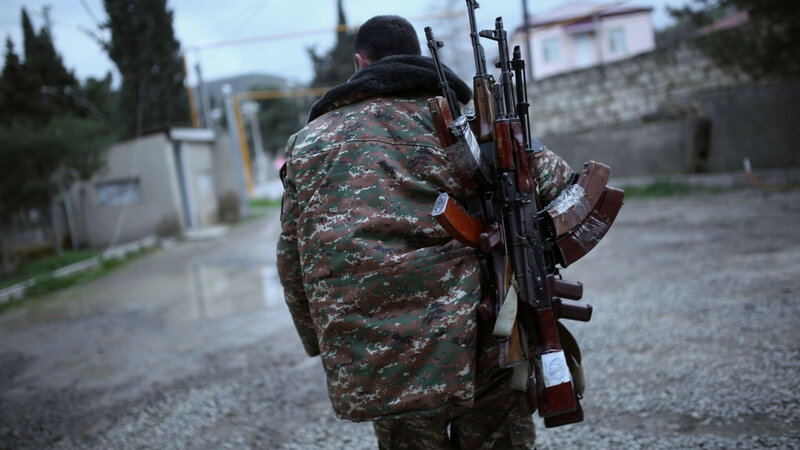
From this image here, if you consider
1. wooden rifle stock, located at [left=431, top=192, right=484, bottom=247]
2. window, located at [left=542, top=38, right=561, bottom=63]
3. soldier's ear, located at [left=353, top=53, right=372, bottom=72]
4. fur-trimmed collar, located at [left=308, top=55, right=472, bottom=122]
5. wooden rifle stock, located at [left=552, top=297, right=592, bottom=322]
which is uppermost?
window, located at [left=542, top=38, right=561, bottom=63]

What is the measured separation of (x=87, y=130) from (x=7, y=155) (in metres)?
2.18

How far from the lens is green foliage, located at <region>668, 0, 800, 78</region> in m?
9.44

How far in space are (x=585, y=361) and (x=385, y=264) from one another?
264 cm

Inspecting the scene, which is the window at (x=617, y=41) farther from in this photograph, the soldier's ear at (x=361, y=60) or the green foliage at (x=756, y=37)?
the soldier's ear at (x=361, y=60)

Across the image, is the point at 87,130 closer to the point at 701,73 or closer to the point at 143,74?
the point at 143,74

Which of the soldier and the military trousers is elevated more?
the soldier

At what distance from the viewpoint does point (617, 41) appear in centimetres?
3444

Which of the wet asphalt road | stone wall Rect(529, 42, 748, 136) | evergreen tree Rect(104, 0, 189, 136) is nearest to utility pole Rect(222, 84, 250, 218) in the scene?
evergreen tree Rect(104, 0, 189, 136)

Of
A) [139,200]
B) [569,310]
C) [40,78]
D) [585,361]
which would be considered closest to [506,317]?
[569,310]

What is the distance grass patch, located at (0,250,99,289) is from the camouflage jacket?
1098 centimetres

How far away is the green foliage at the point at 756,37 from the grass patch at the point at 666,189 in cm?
229

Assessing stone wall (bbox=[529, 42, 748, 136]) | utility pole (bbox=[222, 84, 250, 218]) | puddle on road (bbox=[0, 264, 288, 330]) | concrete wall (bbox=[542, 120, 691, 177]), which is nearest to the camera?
puddle on road (bbox=[0, 264, 288, 330])

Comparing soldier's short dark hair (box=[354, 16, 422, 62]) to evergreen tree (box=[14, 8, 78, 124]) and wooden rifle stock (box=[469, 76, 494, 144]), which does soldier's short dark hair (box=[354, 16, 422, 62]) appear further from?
evergreen tree (box=[14, 8, 78, 124])

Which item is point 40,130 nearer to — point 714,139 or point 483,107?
point 483,107
